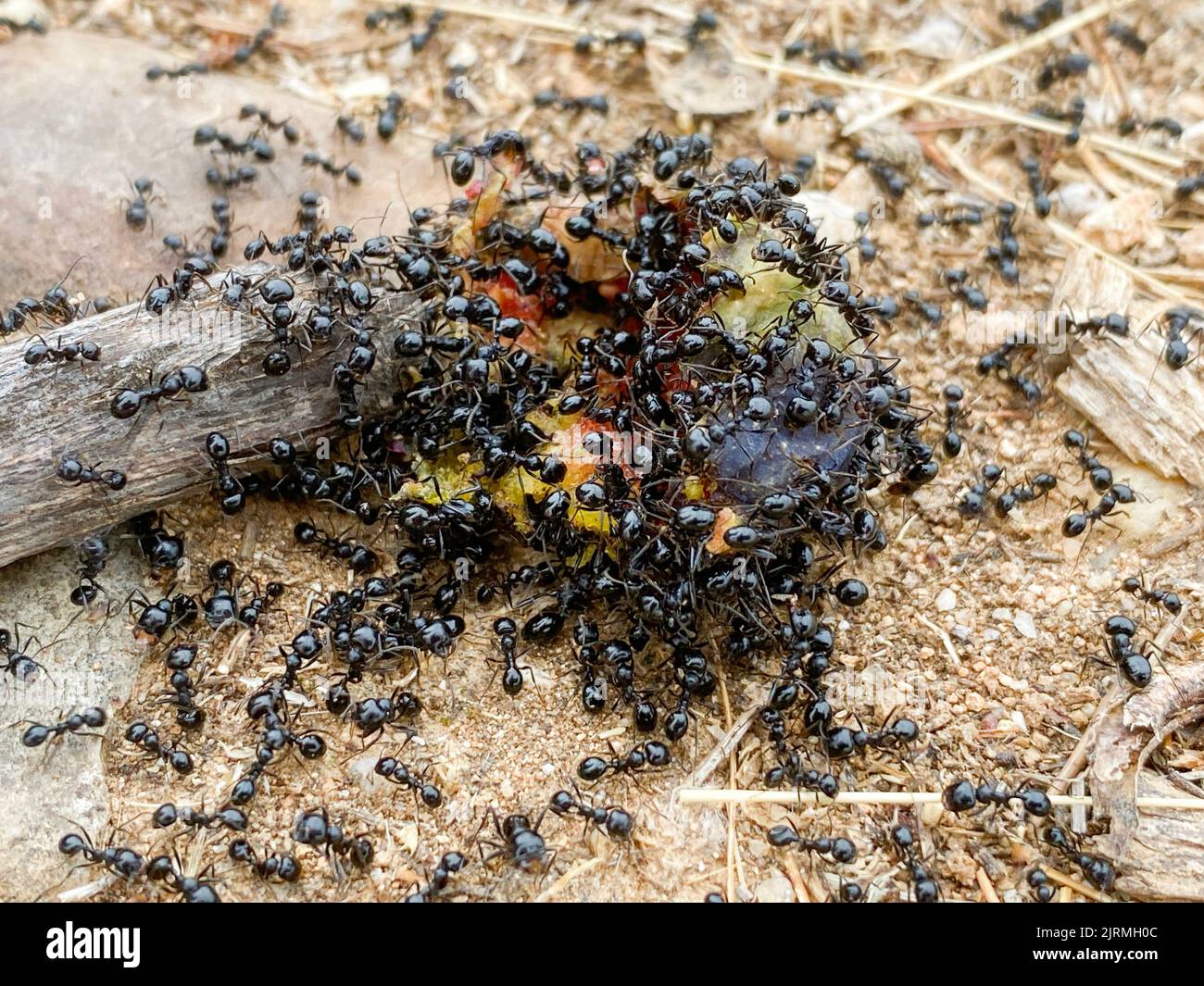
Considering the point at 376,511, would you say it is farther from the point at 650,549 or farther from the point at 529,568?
the point at 650,549

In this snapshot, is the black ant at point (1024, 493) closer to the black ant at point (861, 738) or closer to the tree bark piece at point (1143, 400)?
the tree bark piece at point (1143, 400)

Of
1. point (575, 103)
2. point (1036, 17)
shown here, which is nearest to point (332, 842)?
point (575, 103)

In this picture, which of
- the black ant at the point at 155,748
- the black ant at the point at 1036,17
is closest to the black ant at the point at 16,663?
the black ant at the point at 155,748

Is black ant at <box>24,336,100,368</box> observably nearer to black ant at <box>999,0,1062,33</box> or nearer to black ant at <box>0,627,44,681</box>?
black ant at <box>0,627,44,681</box>

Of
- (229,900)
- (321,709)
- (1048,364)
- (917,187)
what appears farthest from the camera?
(917,187)

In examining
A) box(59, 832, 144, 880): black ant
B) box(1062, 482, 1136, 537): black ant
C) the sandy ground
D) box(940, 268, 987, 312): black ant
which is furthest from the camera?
box(940, 268, 987, 312): black ant

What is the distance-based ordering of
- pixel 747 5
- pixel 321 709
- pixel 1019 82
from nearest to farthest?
pixel 321 709, pixel 1019 82, pixel 747 5

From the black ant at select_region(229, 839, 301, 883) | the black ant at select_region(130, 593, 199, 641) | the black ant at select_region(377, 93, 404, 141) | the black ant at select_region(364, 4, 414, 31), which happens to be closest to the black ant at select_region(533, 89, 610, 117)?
the black ant at select_region(377, 93, 404, 141)

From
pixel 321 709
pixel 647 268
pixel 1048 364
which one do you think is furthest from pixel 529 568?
pixel 1048 364
